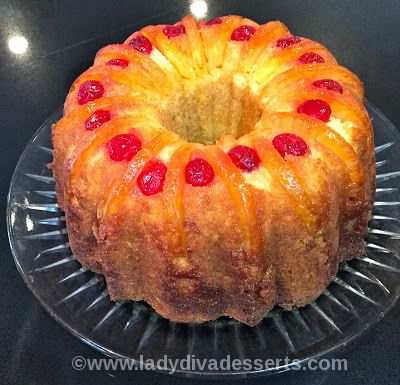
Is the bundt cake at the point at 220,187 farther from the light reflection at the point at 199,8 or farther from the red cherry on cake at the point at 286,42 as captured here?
the light reflection at the point at 199,8

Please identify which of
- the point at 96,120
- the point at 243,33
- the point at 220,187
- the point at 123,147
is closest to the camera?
the point at 220,187

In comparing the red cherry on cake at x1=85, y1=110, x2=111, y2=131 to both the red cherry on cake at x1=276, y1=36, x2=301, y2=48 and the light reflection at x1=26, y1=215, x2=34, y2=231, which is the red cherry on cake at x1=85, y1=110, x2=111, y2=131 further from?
the red cherry on cake at x1=276, y1=36, x2=301, y2=48

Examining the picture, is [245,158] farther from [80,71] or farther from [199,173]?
[80,71]

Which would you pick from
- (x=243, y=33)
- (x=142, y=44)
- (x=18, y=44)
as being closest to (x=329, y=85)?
(x=243, y=33)

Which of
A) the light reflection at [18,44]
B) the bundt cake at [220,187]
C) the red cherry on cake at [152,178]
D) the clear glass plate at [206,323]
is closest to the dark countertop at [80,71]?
the light reflection at [18,44]

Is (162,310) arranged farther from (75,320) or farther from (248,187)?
(248,187)

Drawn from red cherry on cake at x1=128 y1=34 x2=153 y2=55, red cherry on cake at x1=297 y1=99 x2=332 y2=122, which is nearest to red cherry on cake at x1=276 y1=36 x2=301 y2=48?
red cherry on cake at x1=297 y1=99 x2=332 y2=122

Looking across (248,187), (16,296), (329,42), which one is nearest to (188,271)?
(248,187)
